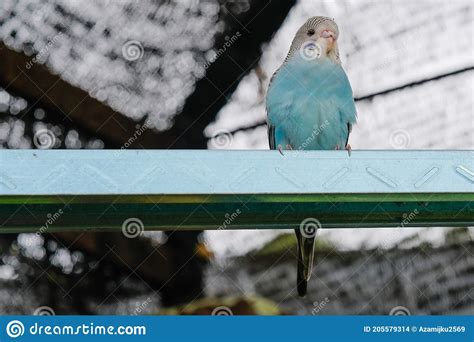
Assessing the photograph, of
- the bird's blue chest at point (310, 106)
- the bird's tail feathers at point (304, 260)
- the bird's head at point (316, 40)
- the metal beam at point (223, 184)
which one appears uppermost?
the bird's head at point (316, 40)

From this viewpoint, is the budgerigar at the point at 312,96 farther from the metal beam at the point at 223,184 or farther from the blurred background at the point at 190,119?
the metal beam at the point at 223,184

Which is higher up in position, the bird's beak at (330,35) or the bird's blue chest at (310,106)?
the bird's beak at (330,35)

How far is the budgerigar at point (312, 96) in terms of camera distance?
1.33 m

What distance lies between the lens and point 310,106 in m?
1.37

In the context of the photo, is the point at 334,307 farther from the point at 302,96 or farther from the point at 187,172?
the point at 187,172

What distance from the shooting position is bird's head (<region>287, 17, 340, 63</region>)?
134 centimetres

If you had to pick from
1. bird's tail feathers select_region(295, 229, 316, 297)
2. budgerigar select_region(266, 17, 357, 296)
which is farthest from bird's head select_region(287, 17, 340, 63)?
bird's tail feathers select_region(295, 229, 316, 297)

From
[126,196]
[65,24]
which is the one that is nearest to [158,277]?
[65,24]

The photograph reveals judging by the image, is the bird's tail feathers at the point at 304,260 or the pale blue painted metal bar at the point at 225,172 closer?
the pale blue painted metal bar at the point at 225,172

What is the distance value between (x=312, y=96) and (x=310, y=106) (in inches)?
0.7

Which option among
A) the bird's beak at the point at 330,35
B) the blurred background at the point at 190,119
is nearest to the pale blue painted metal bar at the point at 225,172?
the blurred background at the point at 190,119

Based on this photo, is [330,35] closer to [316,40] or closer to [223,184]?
[316,40]

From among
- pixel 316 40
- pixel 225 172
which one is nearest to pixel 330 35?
pixel 316 40

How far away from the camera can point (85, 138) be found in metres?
1.14
